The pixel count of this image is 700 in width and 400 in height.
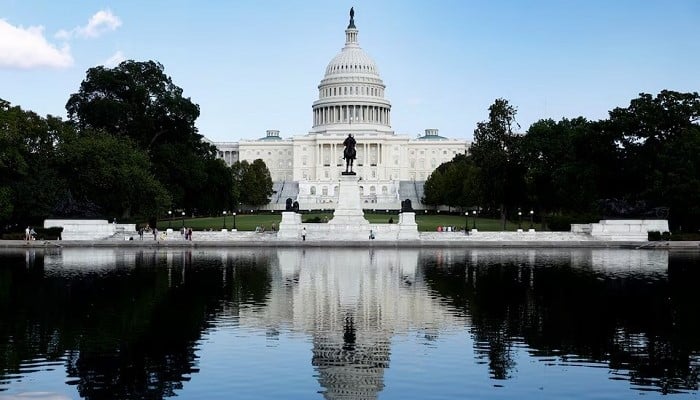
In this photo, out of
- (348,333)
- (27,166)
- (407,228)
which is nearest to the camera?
(348,333)

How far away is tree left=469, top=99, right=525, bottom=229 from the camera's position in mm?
66000

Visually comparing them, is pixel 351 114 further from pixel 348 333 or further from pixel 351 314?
pixel 348 333

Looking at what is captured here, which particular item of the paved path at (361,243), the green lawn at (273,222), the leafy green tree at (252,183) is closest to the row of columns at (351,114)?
the leafy green tree at (252,183)

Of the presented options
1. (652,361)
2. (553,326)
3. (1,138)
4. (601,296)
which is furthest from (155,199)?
(652,361)

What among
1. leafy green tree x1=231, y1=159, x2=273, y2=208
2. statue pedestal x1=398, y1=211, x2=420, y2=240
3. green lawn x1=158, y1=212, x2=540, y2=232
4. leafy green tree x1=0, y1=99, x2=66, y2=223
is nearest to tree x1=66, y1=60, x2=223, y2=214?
green lawn x1=158, y1=212, x2=540, y2=232

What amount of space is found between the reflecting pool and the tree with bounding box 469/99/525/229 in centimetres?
3304

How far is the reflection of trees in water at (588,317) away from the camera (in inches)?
629

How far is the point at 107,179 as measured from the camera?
56.2 metres

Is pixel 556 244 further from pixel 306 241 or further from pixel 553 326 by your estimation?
pixel 553 326

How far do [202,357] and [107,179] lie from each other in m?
42.1

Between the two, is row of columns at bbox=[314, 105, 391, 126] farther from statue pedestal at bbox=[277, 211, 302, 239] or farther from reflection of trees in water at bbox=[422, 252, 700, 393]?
reflection of trees in water at bbox=[422, 252, 700, 393]

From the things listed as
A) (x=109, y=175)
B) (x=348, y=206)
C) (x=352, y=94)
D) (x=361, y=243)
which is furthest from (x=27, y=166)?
(x=352, y=94)

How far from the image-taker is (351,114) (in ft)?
529

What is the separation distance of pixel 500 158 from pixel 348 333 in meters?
48.6
